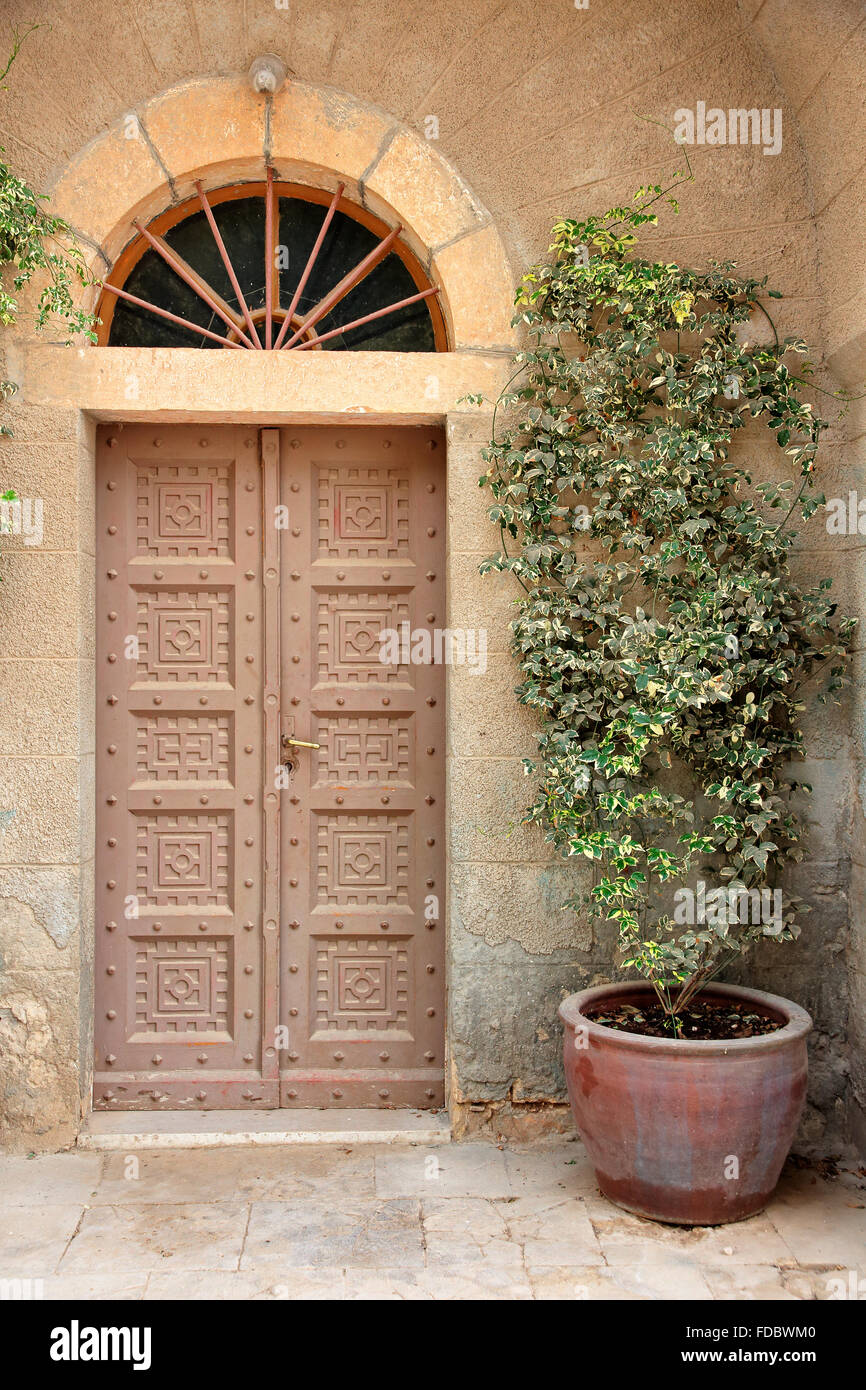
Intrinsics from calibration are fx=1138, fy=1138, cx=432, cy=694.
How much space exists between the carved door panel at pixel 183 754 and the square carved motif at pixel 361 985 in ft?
0.58

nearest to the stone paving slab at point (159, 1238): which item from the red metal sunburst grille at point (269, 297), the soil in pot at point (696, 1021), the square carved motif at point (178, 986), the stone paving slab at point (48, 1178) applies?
the stone paving slab at point (48, 1178)

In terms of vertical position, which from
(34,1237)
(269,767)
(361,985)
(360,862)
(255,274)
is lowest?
(34,1237)

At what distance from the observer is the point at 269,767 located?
4000mm

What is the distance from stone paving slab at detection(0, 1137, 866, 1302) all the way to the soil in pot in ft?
1.70

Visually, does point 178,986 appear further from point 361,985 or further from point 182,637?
point 182,637

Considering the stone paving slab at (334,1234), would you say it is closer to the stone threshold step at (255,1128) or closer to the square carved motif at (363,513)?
the stone threshold step at (255,1128)

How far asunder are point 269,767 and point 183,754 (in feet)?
1.02

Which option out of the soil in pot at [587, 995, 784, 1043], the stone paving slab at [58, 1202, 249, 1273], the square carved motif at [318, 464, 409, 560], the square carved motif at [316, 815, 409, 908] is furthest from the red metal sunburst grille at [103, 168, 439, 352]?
the stone paving slab at [58, 1202, 249, 1273]

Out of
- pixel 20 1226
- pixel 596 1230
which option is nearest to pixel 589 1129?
pixel 596 1230

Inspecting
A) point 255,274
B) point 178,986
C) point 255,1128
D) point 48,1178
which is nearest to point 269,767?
point 178,986

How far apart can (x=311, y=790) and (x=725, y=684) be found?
1.49 m

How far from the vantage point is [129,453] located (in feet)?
13.1

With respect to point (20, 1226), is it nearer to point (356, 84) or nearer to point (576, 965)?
point (576, 965)

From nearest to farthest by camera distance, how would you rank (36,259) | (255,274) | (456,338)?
1. (36,259)
2. (456,338)
3. (255,274)
